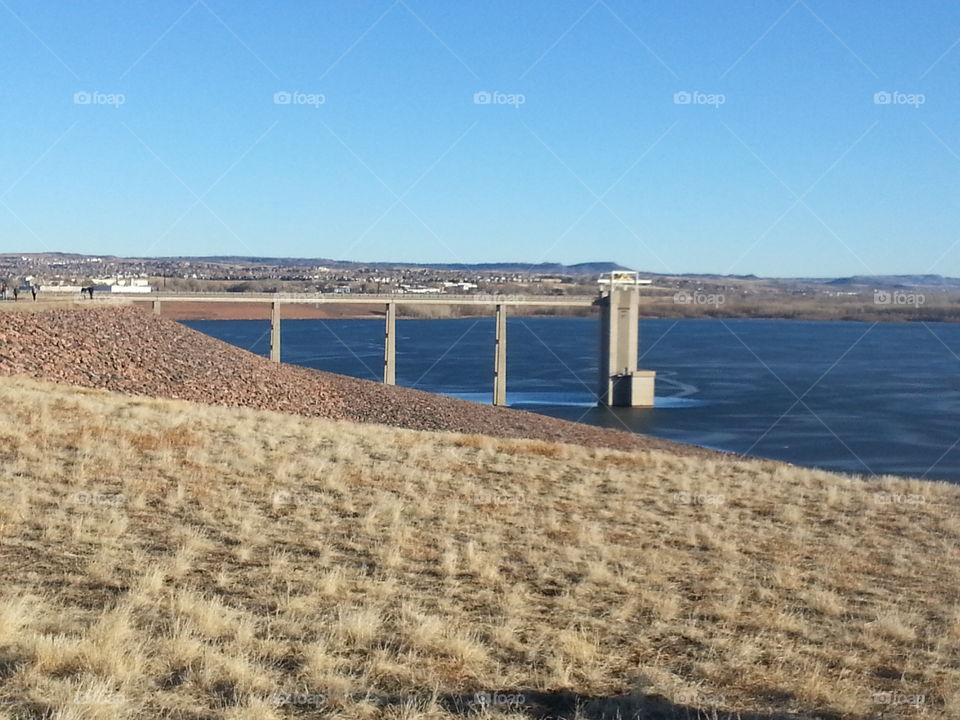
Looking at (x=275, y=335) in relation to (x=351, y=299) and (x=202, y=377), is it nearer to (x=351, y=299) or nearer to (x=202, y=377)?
(x=351, y=299)

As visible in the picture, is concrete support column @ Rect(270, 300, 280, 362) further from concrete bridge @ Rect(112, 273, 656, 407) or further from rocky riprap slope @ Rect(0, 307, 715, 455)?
rocky riprap slope @ Rect(0, 307, 715, 455)

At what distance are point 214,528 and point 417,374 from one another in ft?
218

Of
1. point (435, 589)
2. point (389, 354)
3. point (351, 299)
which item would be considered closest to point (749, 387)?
point (389, 354)

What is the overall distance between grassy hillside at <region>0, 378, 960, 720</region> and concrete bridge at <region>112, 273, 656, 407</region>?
140 ft

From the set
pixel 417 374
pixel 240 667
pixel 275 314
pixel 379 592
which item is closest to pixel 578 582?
pixel 379 592

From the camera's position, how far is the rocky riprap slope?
106 feet

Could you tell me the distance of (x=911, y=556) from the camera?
501 inches

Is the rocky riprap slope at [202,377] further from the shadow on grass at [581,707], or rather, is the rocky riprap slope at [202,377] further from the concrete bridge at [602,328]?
the shadow on grass at [581,707]

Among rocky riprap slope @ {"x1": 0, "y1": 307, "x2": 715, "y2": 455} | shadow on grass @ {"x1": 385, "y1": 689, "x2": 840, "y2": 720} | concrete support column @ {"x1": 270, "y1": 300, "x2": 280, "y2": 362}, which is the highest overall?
concrete support column @ {"x1": 270, "y1": 300, "x2": 280, "y2": 362}

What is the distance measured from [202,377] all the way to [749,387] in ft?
143

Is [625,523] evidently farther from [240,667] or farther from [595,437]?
[595,437]

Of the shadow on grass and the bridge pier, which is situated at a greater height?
the bridge pier

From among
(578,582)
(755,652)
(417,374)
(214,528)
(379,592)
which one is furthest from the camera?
(417,374)

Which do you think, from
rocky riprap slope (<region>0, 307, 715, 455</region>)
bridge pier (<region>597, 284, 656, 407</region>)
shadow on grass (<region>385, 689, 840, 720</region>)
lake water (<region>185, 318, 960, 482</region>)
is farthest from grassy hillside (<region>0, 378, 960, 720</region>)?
bridge pier (<region>597, 284, 656, 407</region>)
